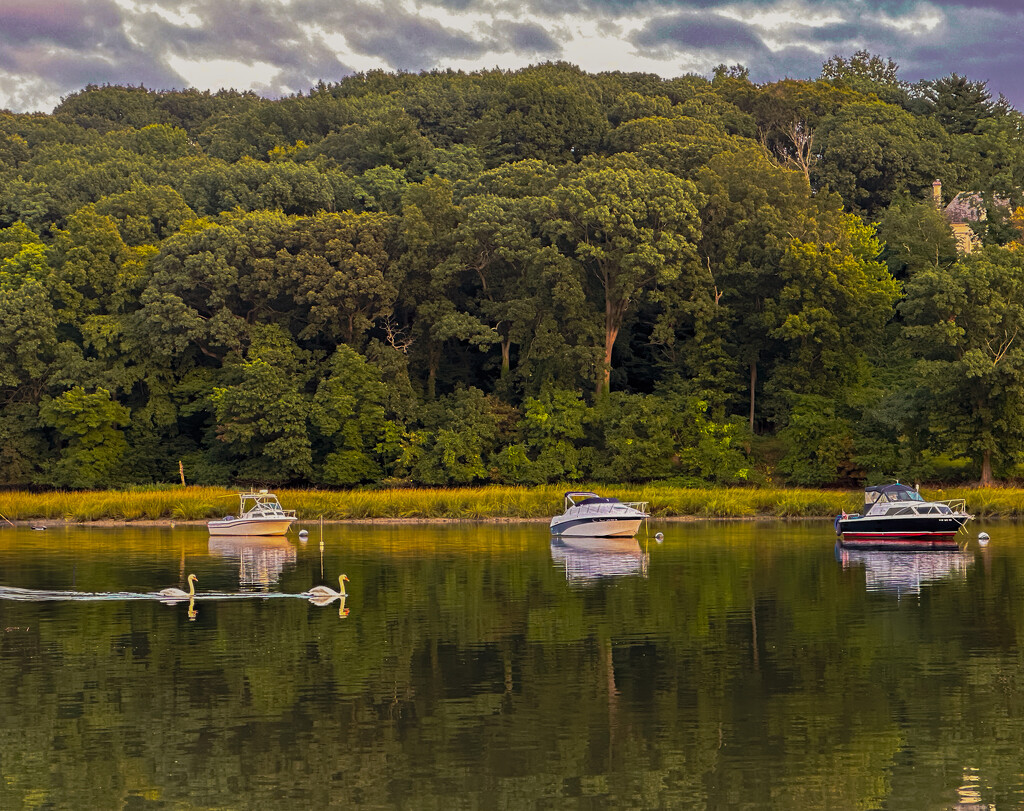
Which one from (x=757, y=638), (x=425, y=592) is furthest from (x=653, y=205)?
(x=757, y=638)

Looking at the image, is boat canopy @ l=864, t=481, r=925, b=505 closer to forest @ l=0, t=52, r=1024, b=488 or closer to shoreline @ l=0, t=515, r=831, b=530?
shoreline @ l=0, t=515, r=831, b=530

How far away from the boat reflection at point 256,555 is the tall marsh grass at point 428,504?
7513 mm

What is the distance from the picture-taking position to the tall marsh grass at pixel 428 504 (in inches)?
2404

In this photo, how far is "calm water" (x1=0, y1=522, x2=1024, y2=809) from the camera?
1666 centimetres

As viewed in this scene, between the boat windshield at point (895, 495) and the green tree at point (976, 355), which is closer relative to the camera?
the boat windshield at point (895, 495)

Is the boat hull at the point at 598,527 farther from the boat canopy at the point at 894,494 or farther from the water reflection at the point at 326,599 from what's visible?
the water reflection at the point at 326,599

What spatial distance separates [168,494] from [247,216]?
20.4 m

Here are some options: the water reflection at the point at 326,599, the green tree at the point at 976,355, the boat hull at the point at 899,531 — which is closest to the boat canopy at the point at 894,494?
the boat hull at the point at 899,531

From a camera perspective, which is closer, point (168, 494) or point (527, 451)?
point (168, 494)

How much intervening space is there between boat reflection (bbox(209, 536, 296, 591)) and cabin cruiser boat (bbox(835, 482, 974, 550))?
2062cm

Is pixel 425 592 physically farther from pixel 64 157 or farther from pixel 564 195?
pixel 64 157

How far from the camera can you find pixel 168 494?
2586 inches

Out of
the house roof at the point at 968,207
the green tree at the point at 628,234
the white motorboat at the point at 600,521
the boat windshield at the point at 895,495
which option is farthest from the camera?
the house roof at the point at 968,207

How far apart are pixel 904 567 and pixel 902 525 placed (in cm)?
710
